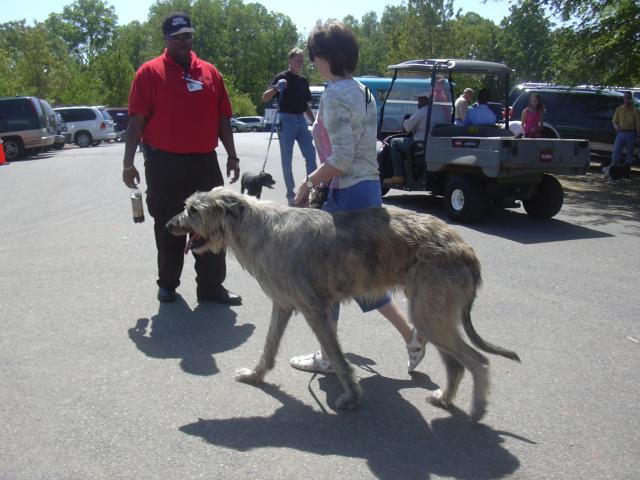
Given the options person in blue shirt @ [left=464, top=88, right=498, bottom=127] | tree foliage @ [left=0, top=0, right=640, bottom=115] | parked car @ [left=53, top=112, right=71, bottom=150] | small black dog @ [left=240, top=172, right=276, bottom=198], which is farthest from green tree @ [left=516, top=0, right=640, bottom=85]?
parked car @ [left=53, top=112, right=71, bottom=150]

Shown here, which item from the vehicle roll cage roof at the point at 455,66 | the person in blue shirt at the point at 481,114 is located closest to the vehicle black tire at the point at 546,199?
the person in blue shirt at the point at 481,114

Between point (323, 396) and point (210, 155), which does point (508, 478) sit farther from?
point (210, 155)

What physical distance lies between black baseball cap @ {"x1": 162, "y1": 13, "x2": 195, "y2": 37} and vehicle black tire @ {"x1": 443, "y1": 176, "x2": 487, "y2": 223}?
5.25m

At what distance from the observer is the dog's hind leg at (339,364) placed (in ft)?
12.3

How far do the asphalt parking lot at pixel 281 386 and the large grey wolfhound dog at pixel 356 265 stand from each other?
0.36m

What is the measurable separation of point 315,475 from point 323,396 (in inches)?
37.2

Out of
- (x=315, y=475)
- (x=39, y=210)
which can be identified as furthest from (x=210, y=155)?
(x=39, y=210)

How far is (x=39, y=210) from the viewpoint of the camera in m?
10.7

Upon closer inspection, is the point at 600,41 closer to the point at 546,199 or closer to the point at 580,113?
the point at 580,113

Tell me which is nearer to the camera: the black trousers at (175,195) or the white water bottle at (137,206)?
the black trousers at (175,195)

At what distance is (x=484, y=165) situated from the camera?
8867 millimetres

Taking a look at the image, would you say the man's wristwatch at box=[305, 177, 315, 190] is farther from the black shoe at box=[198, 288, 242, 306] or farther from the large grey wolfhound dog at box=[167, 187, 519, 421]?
the black shoe at box=[198, 288, 242, 306]

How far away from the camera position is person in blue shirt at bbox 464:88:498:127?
1057 cm

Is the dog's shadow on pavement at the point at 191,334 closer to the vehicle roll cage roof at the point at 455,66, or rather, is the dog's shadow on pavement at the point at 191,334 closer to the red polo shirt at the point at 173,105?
the red polo shirt at the point at 173,105
